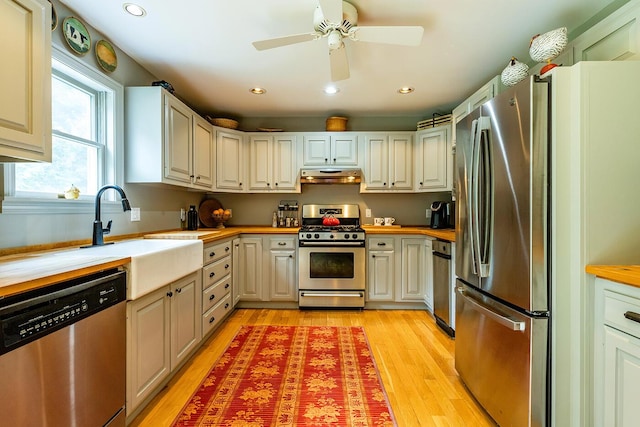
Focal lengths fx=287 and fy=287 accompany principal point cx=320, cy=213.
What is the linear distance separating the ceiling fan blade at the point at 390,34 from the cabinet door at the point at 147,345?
2037 millimetres

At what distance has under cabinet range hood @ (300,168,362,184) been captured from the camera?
3.69 m

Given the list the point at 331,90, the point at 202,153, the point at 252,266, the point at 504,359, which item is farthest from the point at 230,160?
the point at 504,359

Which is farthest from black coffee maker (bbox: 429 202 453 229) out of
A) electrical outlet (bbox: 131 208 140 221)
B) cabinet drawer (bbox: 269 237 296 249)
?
electrical outlet (bbox: 131 208 140 221)

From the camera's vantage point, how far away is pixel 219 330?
2.87m

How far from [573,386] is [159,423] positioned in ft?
6.97

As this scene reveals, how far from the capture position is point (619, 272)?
3.79 feet

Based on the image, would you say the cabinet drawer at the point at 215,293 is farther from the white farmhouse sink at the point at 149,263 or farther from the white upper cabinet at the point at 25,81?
the white upper cabinet at the point at 25,81

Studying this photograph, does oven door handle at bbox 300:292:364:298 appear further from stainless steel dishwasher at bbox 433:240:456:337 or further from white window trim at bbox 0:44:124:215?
white window trim at bbox 0:44:124:215

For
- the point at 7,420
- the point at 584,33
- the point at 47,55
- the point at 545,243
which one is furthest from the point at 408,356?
the point at 47,55

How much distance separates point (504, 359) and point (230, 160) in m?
3.33

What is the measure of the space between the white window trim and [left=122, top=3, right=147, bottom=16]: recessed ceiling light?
476 mm

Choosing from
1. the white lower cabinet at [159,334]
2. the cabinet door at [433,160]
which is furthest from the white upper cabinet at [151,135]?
the cabinet door at [433,160]

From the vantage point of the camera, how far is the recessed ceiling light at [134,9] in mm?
1818

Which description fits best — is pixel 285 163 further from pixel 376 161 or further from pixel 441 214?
pixel 441 214
